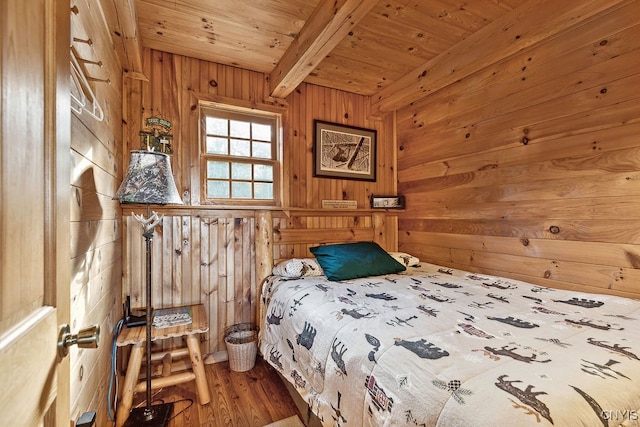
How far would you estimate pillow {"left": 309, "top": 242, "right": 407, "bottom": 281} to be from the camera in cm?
219

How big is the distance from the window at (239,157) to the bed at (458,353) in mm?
1005

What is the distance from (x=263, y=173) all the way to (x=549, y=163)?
2.20 m

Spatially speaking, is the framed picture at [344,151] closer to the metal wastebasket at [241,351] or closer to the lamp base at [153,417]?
the metal wastebasket at [241,351]

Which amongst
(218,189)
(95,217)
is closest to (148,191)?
(95,217)

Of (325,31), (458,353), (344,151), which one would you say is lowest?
(458,353)

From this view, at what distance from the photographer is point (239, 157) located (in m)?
2.49

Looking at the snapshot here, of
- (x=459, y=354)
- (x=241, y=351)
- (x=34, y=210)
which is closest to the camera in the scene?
(x=34, y=210)

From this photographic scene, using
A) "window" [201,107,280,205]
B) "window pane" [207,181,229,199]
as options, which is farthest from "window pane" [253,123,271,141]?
"window pane" [207,181,229,199]

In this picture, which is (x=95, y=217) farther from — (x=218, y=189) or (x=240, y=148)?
(x=240, y=148)

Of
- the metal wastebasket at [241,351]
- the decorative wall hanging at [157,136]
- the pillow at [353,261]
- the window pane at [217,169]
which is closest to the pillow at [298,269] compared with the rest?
the pillow at [353,261]

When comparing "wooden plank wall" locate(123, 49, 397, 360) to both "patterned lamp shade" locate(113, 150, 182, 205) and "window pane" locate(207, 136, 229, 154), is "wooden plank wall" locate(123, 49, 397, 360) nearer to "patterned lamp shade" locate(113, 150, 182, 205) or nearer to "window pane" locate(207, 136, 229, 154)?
"window pane" locate(207, 136, 229, 154)

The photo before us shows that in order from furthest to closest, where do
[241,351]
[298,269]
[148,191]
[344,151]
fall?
[344,151], [298,269], [241,351], [148,191]

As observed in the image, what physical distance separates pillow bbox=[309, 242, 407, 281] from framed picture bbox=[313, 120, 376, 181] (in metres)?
0.81

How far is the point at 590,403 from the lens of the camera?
73 centimetres
